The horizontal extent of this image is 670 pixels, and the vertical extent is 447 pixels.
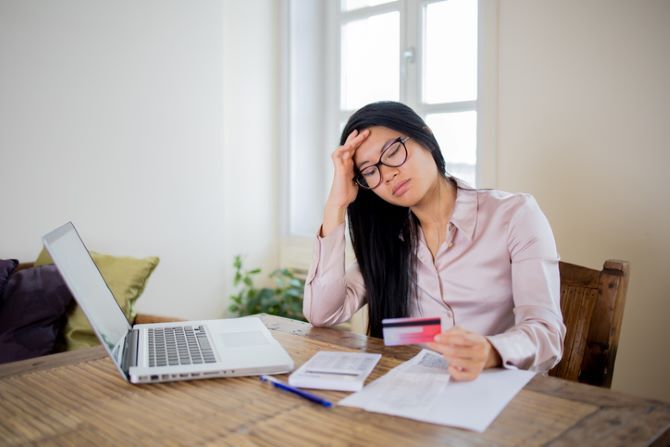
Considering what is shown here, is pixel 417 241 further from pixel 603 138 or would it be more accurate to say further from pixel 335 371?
pixel 603 138

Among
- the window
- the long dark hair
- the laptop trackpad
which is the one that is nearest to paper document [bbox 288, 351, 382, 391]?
the laptop trackpad

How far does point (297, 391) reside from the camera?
40.9 inches

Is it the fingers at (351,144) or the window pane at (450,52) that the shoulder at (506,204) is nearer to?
the fingers at (351,144)

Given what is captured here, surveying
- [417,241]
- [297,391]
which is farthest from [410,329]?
[417,241]

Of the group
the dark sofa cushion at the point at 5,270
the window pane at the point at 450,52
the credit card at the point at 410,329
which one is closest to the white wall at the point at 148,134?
the dark sofa cushion at the point at 5,270

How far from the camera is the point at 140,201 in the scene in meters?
2.90

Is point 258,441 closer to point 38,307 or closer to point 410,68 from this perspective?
point 38,307

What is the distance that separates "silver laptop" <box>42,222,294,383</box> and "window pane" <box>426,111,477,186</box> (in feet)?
5.72

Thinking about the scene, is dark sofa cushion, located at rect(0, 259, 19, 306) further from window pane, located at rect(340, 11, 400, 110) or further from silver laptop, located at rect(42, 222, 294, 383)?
window pane, located at rect(340, 11, 400, 110)

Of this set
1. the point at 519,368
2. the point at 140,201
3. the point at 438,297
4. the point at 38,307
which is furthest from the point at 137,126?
the point at 519,368

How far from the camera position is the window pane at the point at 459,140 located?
9.46ft

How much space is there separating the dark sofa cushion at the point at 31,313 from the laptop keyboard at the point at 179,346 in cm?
87

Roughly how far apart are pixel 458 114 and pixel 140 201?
162 centimetres

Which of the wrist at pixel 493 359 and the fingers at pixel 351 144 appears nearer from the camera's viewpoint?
the wrist at pixel 493 359
